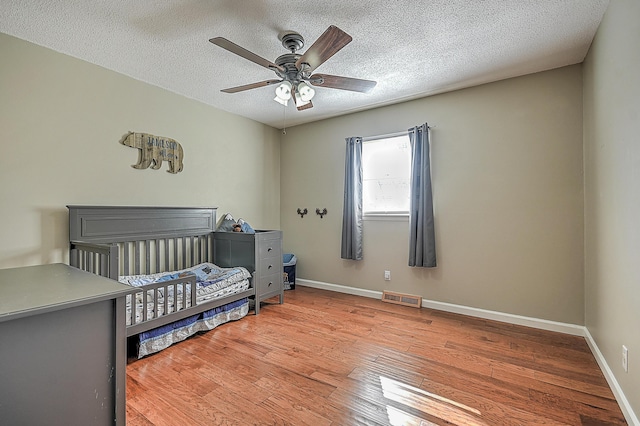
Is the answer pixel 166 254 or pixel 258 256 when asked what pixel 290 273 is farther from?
pixel 166 254

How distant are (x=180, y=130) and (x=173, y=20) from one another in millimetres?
1500

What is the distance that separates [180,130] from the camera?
336 cm

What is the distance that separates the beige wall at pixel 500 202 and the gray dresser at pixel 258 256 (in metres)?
1.09

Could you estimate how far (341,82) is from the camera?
229 cm

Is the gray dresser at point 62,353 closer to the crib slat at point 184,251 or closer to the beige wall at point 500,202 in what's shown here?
the crib slat at point 184,251

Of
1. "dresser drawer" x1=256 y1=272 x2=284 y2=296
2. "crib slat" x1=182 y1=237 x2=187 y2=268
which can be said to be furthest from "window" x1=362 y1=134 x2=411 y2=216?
"crib slat" x1=182 y1=237 x2=187 y2=268

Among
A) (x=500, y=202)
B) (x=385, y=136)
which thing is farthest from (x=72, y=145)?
(x=500, y=202)

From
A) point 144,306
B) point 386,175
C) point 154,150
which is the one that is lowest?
point 144,306

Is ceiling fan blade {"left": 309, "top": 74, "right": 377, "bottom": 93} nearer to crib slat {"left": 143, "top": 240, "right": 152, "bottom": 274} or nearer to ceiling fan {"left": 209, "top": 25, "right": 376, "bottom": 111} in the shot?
ceiling fan {"left": 209, "top": 25, "right": 376, "bottom": 111}

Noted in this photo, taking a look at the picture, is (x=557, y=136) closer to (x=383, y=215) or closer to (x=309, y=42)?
(x=383, y=215)

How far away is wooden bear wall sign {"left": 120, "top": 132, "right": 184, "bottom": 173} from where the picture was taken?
2.93 meters

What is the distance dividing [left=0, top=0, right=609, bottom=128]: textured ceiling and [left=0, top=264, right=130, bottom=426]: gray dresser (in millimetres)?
1844

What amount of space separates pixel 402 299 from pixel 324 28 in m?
2.96

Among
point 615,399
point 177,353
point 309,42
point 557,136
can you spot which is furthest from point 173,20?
point 615,399
